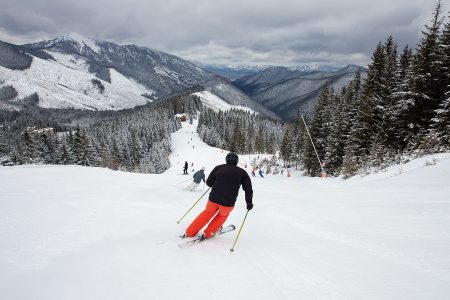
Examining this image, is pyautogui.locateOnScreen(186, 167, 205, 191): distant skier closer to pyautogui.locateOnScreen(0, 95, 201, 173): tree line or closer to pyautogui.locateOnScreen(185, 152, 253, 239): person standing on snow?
pyautogui.locateOnScreen(185, 152, 253, 239): person standing on snow

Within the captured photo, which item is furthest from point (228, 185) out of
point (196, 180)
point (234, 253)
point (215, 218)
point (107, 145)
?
point (107, 145)

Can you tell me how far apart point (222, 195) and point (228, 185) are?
0.23 metres

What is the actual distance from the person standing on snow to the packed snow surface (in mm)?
382

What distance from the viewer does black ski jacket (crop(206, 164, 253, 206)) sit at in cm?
542

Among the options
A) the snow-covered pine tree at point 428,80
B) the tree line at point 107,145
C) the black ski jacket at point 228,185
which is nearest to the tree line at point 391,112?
the snow-covered pine tree at point 428,80

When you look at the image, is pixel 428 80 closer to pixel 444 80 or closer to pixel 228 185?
pixel 444 80

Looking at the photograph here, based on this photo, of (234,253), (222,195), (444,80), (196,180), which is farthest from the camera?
(444,80)

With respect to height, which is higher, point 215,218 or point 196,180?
point 196,180

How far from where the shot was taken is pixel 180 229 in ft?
21.0

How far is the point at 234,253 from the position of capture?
507cm

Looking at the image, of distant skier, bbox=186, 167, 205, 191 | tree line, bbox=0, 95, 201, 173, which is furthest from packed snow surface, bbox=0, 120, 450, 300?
tree line, bbox=0, 95, 201, 173

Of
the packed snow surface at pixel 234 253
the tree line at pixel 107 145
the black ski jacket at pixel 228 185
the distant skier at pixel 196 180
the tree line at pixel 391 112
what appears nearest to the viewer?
the packed snow surface at pixel 234 253

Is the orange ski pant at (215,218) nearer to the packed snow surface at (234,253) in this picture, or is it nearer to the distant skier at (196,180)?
the packed snow surface at (234,253)

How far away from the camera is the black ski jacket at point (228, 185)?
5.42 meters
